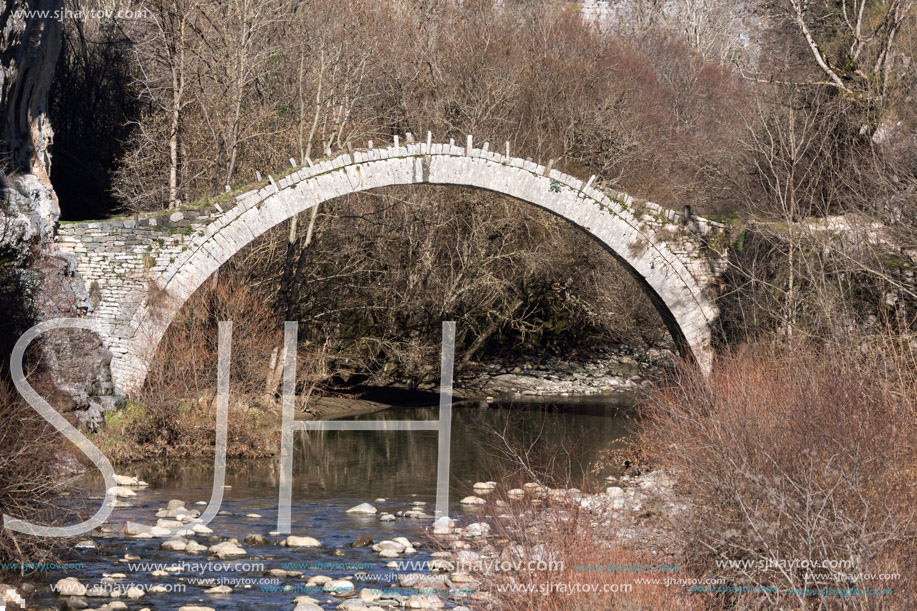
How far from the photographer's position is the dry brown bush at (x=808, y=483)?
193 inches

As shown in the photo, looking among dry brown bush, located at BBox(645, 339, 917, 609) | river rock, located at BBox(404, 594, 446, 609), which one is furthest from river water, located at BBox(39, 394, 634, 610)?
dry brown bush, located at BBox(645, 339, 917, 609)

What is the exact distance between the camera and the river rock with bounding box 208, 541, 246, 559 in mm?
7480

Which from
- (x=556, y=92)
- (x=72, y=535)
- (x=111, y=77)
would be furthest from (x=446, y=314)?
(x=72, y=535)

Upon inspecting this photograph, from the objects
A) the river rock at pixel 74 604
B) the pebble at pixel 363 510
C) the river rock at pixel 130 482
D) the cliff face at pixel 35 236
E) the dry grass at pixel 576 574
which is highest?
the cliff face at pixel 35 236

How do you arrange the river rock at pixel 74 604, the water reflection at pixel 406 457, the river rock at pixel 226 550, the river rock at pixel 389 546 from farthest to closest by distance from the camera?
the water reflection at pixel 406 457
the river rock at pixel 389 546
the river rock at pixel 226 550
the river rock at pixel 74 604

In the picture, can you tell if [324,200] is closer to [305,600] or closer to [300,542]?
[300,542]

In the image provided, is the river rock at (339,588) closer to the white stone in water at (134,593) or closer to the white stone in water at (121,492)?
the white stone in water at (134,593)

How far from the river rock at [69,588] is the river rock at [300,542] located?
1.73m

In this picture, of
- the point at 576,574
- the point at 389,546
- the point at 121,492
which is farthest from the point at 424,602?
the point at 121,492

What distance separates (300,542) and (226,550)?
620 mm

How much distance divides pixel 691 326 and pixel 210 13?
9.44 m

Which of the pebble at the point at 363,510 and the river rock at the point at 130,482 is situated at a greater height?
the river rock at the point at 130,482

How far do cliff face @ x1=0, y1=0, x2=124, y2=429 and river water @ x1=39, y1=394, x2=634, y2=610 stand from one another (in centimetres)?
138

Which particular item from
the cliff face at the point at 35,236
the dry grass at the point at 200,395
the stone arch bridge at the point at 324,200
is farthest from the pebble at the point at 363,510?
the stone arch bridge at the point at 324,200
